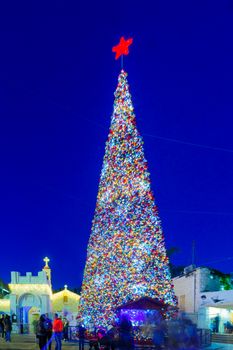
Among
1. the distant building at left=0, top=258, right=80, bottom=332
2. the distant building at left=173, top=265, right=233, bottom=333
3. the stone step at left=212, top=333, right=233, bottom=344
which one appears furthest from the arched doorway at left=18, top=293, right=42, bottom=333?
the stone step at left=212, top=333, right=233, bottom=344

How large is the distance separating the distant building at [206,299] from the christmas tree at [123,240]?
18.4ft

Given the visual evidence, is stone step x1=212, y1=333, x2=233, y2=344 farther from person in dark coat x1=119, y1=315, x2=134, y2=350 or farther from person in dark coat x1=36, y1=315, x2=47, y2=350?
person in dark coat x1=119, y1=315, x2=134, y2=350

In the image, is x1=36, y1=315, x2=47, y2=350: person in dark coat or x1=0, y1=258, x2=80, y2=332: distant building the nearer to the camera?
x1=36, y1=315, x2=47, y2=350: person in dark coat

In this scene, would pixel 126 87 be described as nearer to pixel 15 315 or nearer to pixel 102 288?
pixel 102 288

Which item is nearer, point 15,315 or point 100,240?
point 100,240

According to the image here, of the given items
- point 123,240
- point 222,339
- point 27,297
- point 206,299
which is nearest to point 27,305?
point 27,297

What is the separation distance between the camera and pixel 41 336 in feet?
47.7

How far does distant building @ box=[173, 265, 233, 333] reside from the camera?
1161 inches

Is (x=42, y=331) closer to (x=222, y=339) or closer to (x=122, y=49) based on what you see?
(x=222, y=339)

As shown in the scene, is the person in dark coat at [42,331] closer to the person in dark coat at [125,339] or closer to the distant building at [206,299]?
the person in dark coat at [125,339]

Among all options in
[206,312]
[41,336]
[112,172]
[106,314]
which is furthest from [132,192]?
[41,336]

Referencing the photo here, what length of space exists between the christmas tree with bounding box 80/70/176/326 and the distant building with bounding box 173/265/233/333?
5602 millimetres

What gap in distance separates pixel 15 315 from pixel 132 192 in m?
15.0

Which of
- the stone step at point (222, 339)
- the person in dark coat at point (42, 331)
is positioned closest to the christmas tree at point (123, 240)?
the stone step at point (222, 339)
